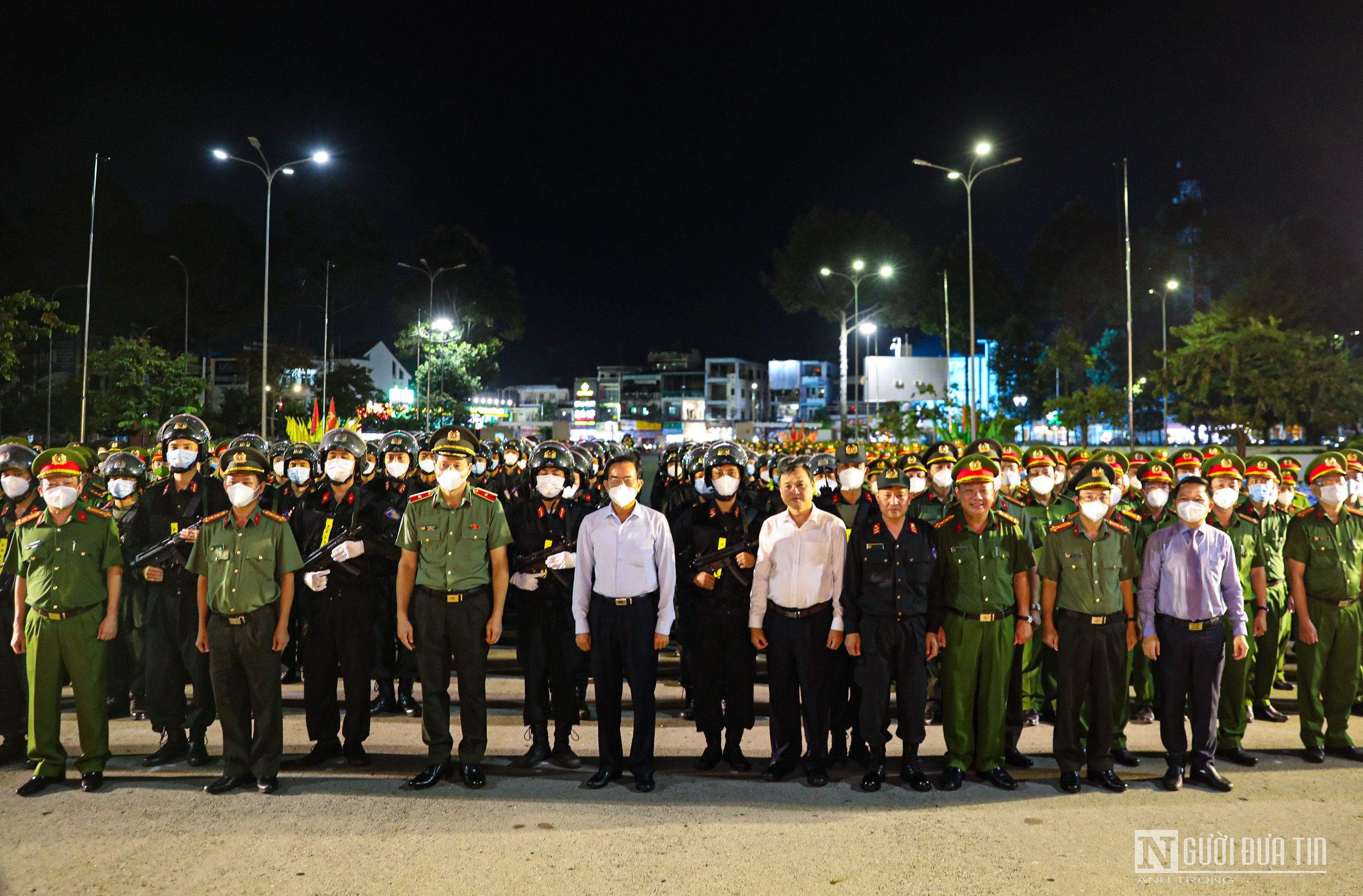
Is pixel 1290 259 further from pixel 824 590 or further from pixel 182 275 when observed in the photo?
pixel 182 275

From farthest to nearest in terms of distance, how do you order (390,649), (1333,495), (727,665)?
(390,649), (1333,495), (727,665)

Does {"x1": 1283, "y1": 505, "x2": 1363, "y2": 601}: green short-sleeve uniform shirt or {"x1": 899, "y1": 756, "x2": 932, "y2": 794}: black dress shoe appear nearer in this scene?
{"x1": 899, "y1": 756, "x2": 932, "y2": 794}: black dress shoe

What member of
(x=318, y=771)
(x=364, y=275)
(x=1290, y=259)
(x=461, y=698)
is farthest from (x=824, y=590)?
(x=364, y=275)

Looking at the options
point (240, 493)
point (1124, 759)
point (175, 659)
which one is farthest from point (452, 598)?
point (1124, 759)

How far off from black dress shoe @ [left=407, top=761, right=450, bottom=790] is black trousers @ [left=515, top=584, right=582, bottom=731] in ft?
2.32

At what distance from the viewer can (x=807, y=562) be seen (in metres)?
6.01

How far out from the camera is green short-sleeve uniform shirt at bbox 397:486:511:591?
5945mm

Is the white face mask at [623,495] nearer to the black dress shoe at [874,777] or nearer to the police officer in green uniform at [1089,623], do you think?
the black dress shoe at [874,777]

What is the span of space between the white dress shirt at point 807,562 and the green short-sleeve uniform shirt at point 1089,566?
1.40 metres

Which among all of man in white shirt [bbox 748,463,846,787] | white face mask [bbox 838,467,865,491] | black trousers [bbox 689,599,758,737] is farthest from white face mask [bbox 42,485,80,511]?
white face mask [bbox 838,467,865,491]

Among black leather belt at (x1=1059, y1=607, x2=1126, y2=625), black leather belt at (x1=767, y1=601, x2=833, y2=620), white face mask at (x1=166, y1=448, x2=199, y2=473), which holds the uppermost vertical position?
white face mask at (x1=166, y1=448, x2=199, y2=473)

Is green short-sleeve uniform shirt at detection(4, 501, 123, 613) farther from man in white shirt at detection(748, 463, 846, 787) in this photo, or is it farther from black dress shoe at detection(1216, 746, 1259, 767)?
black dress shoe at detection(1216, 746, 1259, 767)

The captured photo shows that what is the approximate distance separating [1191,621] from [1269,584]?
1793 mm

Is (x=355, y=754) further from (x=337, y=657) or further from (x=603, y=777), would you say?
(x=603, y=777)
